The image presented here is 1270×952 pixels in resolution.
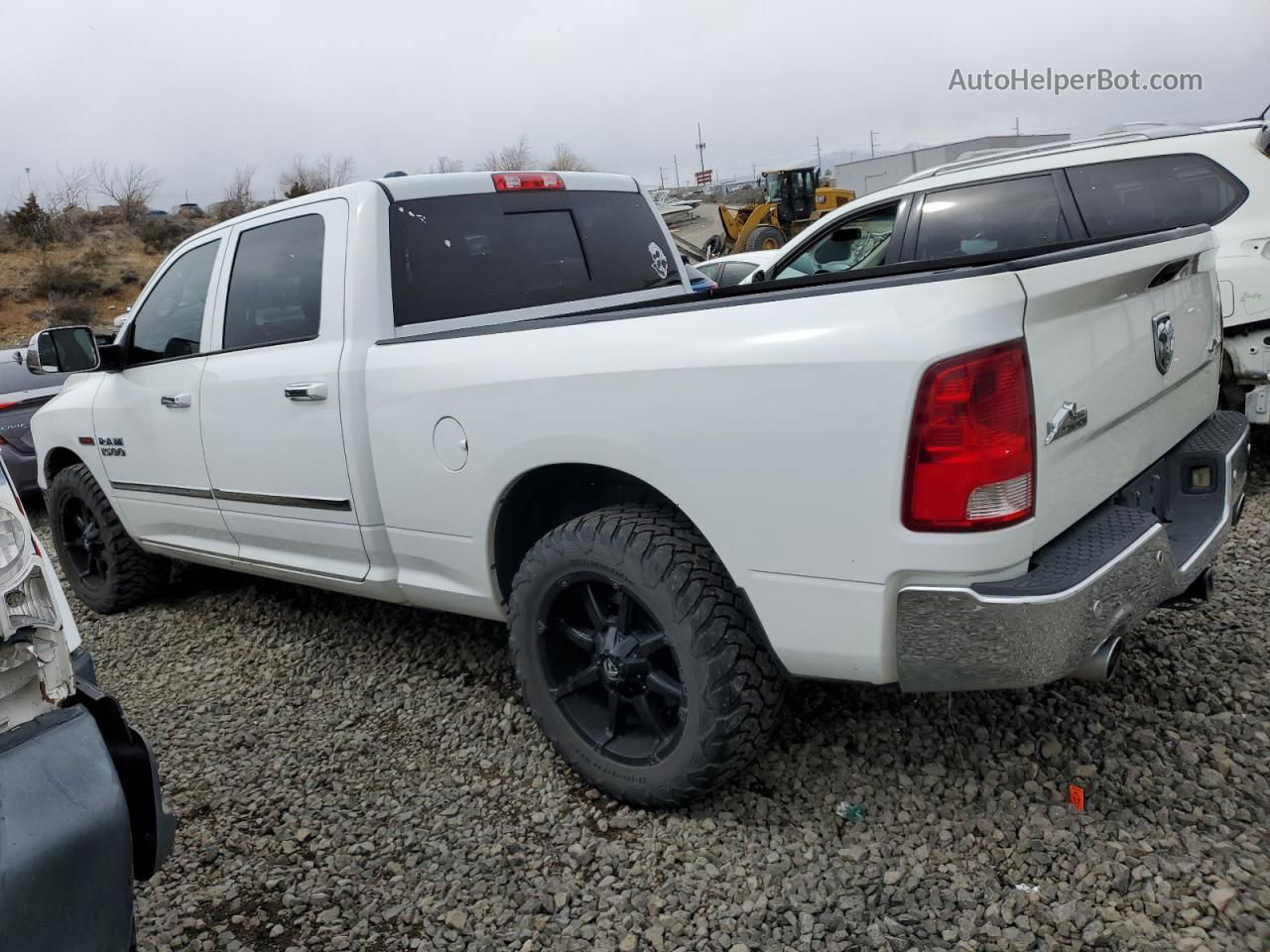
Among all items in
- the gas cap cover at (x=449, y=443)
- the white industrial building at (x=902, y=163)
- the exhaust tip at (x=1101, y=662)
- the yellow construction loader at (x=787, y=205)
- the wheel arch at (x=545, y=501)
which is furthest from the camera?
the white industrial building at (x=902, y=163)

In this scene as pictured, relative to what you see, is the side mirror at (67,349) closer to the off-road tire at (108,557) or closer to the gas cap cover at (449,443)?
the off-road tire at (108,557)

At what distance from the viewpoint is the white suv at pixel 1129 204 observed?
15.8ft

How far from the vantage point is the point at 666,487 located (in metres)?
2.53

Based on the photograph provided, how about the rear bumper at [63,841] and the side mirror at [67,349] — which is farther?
the side mirror at [67,349]

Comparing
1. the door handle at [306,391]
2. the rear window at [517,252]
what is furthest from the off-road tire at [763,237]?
the door handle at [306,391]

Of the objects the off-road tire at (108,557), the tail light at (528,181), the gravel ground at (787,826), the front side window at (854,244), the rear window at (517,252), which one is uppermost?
the tail light at (528,181)

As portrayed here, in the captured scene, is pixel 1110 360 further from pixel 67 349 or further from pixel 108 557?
pixel 108 557

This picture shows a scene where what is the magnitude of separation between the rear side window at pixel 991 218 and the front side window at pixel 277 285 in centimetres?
313

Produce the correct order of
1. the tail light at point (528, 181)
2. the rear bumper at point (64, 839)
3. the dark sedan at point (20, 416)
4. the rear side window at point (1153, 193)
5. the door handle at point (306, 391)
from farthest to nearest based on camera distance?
the dark sedan at point (20, 416)
the rear side window at point (1153, 193)
the tail light at point (528, 181)
the door handle at point (306, 391)
the rear bumper at point (64, 839)

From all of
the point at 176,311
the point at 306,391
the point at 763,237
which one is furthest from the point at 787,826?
the point at 763,237

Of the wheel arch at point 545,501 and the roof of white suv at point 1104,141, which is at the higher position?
the roof of white suv at point 1104,141

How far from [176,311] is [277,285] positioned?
34.0 inches

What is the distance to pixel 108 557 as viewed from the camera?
5020 millimetres

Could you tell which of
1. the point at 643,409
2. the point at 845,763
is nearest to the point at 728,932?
the point at 845,763
